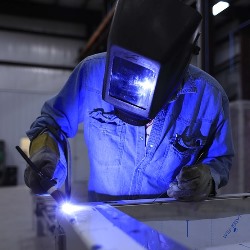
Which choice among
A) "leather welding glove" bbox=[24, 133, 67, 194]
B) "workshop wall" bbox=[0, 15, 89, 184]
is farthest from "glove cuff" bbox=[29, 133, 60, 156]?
"workshop wall" bbox=[0, 15, 89, 184]

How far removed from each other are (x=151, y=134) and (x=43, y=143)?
365mm

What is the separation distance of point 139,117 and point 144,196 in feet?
1.27

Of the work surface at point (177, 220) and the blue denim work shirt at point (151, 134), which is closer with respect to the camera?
the work surface at point (177, 220)

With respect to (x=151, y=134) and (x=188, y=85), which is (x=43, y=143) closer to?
(x=151, y=134)

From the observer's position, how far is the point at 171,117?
3.67 ft

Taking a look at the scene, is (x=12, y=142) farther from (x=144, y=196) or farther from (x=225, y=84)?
(x=144, y=196)

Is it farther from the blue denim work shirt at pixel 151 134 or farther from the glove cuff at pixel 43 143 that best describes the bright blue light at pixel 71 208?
the blue denim work shirt at pixel 151 134

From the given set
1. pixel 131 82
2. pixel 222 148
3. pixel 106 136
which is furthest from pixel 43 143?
pixel 222 148

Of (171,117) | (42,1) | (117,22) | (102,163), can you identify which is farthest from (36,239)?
(42,1)

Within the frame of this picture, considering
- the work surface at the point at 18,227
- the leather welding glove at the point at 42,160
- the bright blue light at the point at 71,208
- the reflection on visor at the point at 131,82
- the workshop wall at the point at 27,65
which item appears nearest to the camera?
the bright blue light at the point at 71,208

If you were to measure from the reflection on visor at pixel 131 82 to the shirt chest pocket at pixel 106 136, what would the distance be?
0.85ft

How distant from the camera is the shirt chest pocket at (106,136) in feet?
3.70

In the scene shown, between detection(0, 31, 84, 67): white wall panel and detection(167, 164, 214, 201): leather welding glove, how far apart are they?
7374mm

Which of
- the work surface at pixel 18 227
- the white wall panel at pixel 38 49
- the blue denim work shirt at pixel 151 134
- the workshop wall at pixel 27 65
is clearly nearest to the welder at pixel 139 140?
the blue denim work shirt at pixel 151 134
